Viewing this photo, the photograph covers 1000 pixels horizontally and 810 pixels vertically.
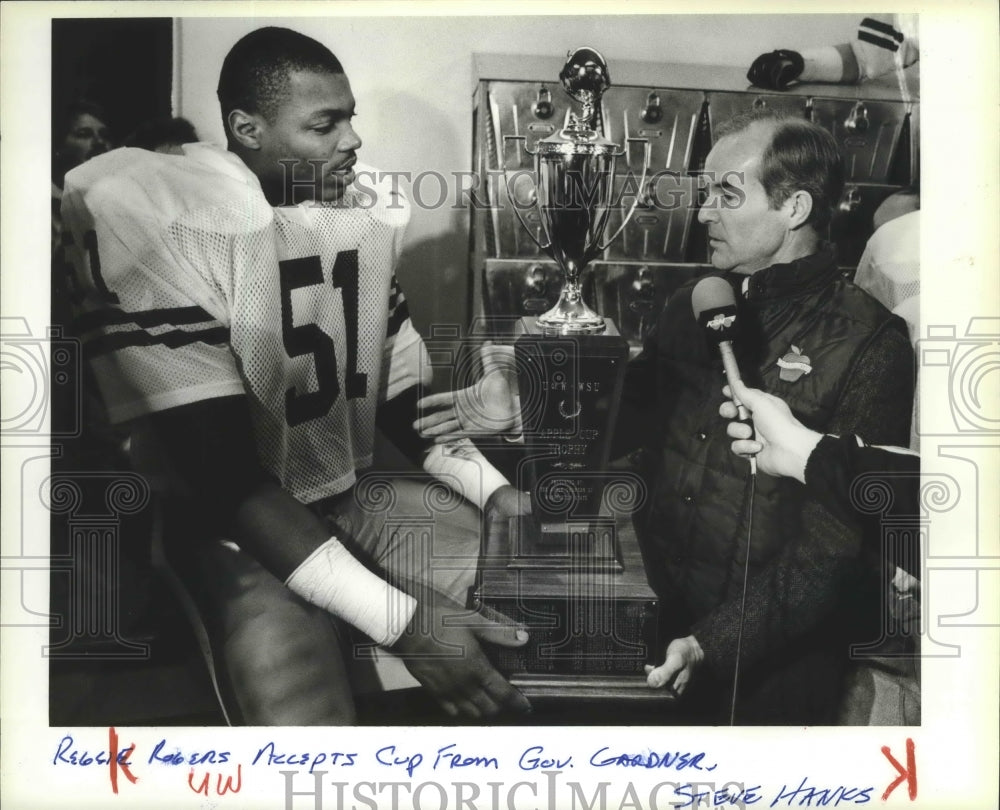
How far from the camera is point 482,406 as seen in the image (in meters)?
1.95

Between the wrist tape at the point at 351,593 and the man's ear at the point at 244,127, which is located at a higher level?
the man's ear at the point at 244,127

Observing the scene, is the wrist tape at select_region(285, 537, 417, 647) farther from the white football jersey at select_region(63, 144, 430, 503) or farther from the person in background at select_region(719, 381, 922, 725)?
the person in background at select_region(719, 381, 922, 725)

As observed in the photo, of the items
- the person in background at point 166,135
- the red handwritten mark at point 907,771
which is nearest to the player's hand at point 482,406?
the person in background at point 166,135

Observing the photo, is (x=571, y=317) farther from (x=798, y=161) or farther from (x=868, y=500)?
(x=868, y=500)

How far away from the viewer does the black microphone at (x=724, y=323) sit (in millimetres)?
1936

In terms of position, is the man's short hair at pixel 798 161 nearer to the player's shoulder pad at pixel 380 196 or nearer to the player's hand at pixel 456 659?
the player's shoulder pad at pixel 380 196

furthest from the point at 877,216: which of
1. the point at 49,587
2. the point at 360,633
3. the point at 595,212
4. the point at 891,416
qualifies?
the point at 49,587

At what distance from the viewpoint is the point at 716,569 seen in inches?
77.0

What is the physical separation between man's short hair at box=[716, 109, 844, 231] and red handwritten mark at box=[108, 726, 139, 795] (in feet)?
4.62

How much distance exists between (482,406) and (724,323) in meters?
0.42

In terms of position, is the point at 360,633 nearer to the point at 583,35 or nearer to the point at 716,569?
the point at 716,569

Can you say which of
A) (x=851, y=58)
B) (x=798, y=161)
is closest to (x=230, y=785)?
(x=798, y=161)

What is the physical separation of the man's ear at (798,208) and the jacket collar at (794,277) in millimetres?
58

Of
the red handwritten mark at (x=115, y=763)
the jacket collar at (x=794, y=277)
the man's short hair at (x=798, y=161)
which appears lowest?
the red handwritten mark at (x=115, y=763)
